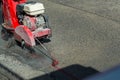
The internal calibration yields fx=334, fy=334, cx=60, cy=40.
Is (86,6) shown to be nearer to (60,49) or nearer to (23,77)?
(60,49)

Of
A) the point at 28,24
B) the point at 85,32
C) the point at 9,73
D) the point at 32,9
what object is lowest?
the point at 9,73

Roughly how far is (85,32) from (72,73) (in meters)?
2.28

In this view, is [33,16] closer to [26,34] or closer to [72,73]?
[26,34]

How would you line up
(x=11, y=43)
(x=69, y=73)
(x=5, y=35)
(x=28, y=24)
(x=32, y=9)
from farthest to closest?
1. (x=5, y=35)
2. (x=11, y=43)
3. (x=28, y=24)
4. (x=32, y=9)
5. (x=69, y=73)

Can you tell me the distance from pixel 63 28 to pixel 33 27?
5.86 feet

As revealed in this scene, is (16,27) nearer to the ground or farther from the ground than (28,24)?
nearer to the ground

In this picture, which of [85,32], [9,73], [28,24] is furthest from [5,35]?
[85,32]

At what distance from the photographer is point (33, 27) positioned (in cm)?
717

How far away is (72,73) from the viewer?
6.43 m

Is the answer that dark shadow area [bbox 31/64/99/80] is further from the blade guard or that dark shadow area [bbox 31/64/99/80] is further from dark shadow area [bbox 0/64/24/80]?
the blade guard

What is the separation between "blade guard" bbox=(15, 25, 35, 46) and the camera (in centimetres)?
681

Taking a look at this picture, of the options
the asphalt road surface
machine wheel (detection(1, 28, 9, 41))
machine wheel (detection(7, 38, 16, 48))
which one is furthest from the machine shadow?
machine wheel (detection(1, 28, 9, 41))

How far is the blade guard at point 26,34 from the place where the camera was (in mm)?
6812

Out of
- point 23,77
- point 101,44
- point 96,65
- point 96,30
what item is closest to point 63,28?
point 96,30
